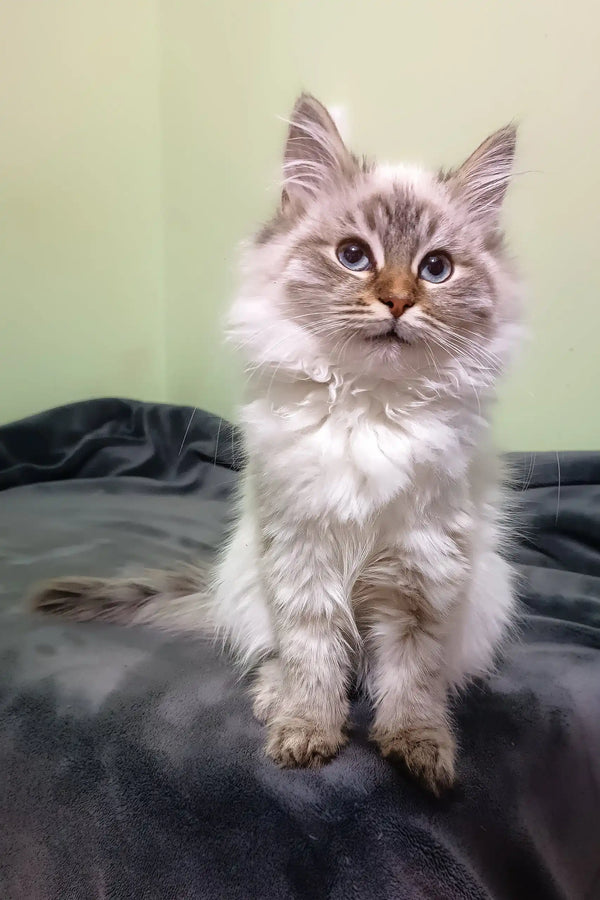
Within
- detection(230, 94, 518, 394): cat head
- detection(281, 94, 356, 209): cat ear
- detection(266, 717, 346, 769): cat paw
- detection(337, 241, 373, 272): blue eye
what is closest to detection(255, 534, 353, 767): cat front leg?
detection(266, 717, 346, 769): cat paw

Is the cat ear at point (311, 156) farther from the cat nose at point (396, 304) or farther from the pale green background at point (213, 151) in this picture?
the cat nose at point (396, 304)

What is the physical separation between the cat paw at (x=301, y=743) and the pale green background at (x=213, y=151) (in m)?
0.63

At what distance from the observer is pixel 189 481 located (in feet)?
6.15

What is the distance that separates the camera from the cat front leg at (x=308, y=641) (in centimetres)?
81

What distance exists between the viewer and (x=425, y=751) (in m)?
0.76

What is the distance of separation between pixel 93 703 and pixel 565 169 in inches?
54.7

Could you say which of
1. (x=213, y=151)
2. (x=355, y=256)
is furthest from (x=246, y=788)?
(x=213, y=151)

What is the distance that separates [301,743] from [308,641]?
13 cm

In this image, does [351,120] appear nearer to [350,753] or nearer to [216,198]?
[216,198]

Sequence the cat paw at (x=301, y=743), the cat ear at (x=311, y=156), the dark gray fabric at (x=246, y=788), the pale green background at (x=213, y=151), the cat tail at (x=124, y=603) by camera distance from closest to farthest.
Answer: the dark gray fabric at (x=246, y=788) < the cat paw at (x=301, y=743) < the cat ear at (x=311, y=156) < the cat tail at (x=124, y=603) < the pale green background at (x=213, y=151)

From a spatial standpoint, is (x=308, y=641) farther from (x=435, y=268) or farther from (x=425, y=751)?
(x=435, y=268)

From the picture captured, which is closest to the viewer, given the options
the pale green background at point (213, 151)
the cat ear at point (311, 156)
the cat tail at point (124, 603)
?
the cat ear at point (311, 156)

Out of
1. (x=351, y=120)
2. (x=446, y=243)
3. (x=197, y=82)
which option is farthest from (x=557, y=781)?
(x=197, y=82)

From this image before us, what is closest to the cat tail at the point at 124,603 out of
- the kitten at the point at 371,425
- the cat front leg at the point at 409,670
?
the kitten at the point at 371,425
